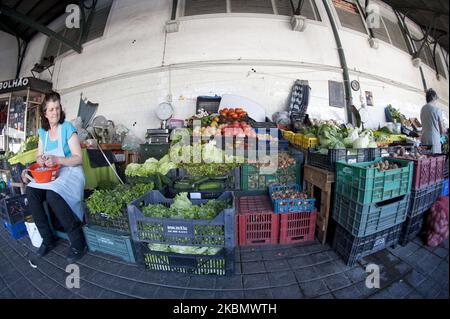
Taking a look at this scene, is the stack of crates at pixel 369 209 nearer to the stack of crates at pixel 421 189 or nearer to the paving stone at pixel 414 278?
the stack of crates at pixel 421 189

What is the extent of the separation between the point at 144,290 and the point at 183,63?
392cm

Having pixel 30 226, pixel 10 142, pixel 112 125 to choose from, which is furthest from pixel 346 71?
pixel 10 142

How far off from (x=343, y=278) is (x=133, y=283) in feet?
5.05

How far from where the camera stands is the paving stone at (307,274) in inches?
46.1

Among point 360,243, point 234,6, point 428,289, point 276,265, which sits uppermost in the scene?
point 234,6

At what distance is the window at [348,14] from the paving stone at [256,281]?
97.1 inches

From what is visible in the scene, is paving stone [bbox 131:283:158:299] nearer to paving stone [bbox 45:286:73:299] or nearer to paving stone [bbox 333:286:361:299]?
paving stone [bbox 45:286:73:299]

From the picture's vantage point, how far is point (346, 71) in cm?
196

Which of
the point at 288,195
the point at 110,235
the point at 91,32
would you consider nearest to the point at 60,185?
the point at 110,235

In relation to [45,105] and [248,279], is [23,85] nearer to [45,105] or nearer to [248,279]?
→ [45,105]

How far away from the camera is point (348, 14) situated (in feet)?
5.16

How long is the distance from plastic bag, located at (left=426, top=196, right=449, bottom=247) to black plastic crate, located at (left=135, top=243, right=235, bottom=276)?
1058mm

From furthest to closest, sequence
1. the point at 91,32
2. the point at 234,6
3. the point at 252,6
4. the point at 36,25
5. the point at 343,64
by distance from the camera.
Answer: the point at 234,6 → the point at 252,6 → the point at 91,32 → the point at 36,25 → the point at 343,64

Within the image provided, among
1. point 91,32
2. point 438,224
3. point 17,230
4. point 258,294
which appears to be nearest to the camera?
point 438,224
